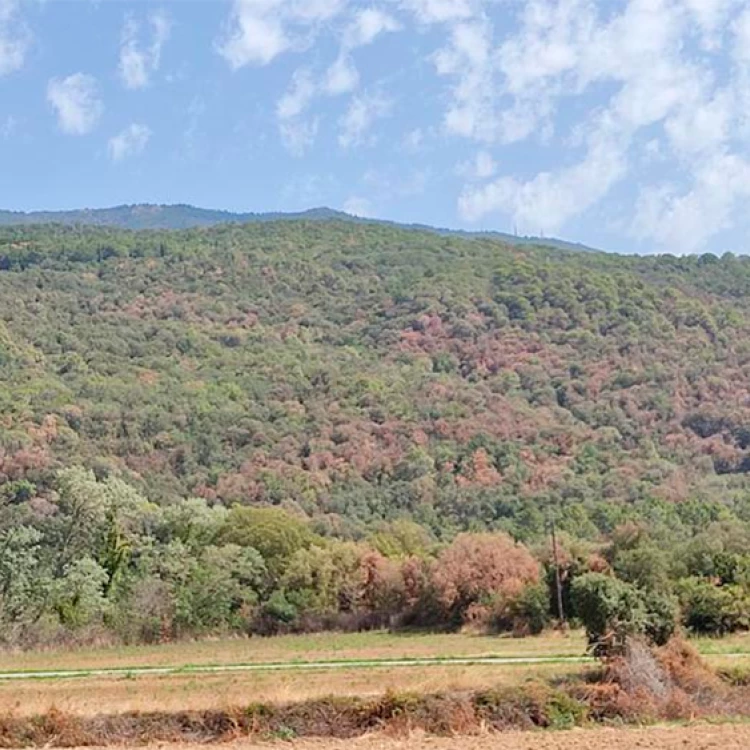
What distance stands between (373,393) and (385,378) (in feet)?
24.4

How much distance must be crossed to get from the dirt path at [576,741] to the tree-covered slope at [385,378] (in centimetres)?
5590

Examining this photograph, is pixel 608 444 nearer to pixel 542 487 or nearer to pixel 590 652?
pixel 542 487

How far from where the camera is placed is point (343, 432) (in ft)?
353

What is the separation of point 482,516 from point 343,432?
22389mm

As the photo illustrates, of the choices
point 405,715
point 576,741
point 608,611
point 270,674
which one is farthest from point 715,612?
point 576,741

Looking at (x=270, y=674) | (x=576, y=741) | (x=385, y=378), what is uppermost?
(x=385, y=378)

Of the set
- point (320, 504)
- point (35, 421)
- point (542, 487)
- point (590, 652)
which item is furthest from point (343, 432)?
point (590, 652)

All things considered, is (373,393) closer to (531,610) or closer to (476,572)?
(476,572)

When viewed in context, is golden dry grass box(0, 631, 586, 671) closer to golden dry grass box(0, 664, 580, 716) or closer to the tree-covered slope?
golden dry grass box(0, 664, 580, 716)

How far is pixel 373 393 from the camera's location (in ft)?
388

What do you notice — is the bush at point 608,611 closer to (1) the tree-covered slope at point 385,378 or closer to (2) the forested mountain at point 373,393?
(2) the forested mountain at point 373,393

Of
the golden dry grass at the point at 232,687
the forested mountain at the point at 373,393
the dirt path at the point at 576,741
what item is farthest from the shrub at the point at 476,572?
the dirt path at the point at 576,741

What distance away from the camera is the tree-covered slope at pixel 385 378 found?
307 feet

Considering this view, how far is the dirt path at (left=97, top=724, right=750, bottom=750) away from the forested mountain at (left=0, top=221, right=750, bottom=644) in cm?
2774
